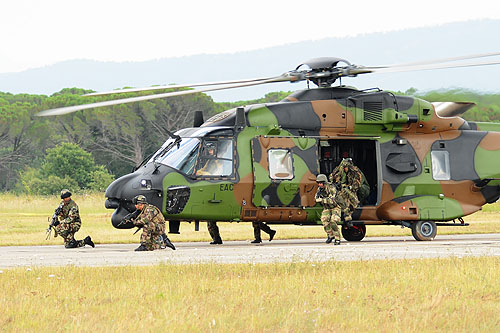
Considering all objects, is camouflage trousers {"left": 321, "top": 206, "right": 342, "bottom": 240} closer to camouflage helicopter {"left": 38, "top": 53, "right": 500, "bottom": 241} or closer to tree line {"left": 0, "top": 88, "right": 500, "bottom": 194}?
camouflage helicopter {"left": 38, "top": 53, "right": 500, "bottom": 241}

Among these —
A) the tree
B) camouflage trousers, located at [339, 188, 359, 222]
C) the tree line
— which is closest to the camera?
camouflage trousers, located at [339, 188, 359, 222]

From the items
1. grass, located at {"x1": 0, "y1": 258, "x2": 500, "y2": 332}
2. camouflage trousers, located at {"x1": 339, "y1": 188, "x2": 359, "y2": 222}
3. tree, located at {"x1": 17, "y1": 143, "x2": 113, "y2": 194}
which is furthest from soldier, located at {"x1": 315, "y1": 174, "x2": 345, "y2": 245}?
tree, located at {"x1": 17, "y1": 143, "x2": 113, "y2": 194}

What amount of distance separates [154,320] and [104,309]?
3.05 ft

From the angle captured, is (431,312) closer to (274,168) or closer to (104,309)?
(104,309)

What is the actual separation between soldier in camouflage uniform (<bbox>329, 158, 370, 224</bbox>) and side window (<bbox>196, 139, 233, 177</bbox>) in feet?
8.89

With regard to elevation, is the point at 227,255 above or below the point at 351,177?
below

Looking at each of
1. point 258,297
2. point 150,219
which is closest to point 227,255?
point 150,219

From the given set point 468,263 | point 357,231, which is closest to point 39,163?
point 357,231

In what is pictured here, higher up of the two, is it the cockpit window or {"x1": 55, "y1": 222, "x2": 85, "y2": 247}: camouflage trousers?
the cockpit window

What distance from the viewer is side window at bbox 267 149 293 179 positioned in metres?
19.8

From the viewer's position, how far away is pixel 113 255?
16.4m

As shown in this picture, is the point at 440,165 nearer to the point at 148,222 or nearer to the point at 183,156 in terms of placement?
the point at 183,156

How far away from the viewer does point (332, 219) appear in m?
19.0

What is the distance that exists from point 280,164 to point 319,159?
1.28m
